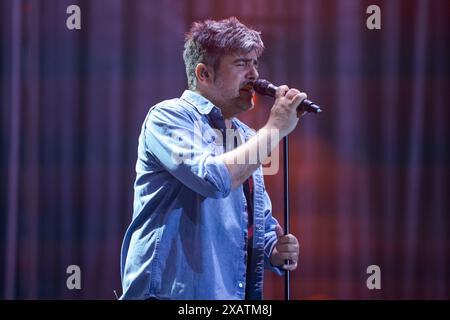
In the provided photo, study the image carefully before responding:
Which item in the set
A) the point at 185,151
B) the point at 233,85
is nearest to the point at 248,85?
the point at 233,85

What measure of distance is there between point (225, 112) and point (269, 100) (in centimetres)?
131

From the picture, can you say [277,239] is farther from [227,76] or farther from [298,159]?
[298,159]

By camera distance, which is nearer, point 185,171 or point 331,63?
point 185,171

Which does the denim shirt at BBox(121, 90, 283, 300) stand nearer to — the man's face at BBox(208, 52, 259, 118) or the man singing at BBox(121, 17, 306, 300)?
the man singing at BBox(121, 17, 306, 300)

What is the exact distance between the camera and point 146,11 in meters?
3.24

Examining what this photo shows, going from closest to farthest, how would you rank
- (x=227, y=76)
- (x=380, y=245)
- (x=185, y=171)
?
(x=185, y=171) < (x=227, y=76) < (x=380, y=245)

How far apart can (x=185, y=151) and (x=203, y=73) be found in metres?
0.35

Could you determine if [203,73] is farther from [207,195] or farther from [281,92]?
[207,195]

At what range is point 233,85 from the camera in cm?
191

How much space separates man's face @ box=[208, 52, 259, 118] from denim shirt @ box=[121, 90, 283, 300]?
0.11 meters

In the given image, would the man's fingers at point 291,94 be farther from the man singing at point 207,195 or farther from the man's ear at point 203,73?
the man's ear at point 203,73

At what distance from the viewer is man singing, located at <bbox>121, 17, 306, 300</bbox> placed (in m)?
1.67
